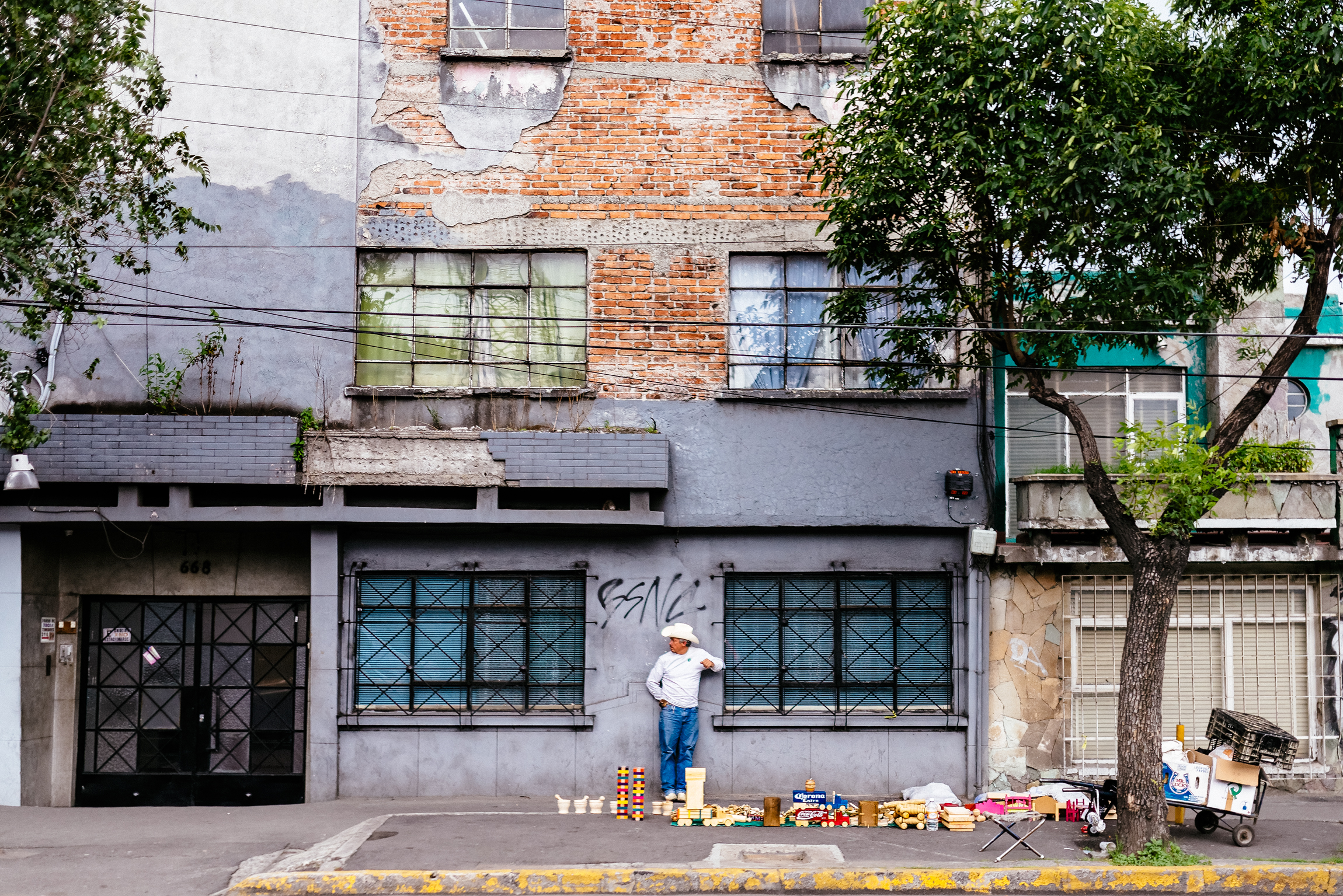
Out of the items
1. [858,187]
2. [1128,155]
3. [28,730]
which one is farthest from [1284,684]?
[28,730]

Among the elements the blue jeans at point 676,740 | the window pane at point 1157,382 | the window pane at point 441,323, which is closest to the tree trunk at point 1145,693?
the window pane at point 1157,382

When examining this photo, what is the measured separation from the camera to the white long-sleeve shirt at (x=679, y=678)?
1073 cm

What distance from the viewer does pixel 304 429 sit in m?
11.1

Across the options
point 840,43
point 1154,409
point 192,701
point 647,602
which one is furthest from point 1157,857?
point 192,701

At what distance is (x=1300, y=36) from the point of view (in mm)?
8508

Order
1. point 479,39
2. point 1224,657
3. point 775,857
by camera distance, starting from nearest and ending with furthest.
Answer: point 775,857 → point 1224,657 → point 479,39

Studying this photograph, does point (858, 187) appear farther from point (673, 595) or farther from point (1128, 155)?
point (673, 595)

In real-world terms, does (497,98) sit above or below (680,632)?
above

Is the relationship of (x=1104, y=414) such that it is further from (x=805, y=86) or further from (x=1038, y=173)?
(x=805, y=86)

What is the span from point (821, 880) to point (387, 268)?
7.42m

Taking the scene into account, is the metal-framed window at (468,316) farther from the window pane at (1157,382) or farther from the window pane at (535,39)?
the window pane at (1157,382)

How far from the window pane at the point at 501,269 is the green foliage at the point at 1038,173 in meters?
3.46

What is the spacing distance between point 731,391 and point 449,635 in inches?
152

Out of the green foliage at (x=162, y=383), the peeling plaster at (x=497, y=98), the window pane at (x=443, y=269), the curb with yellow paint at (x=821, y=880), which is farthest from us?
the window pane at (x=443, y=269)
